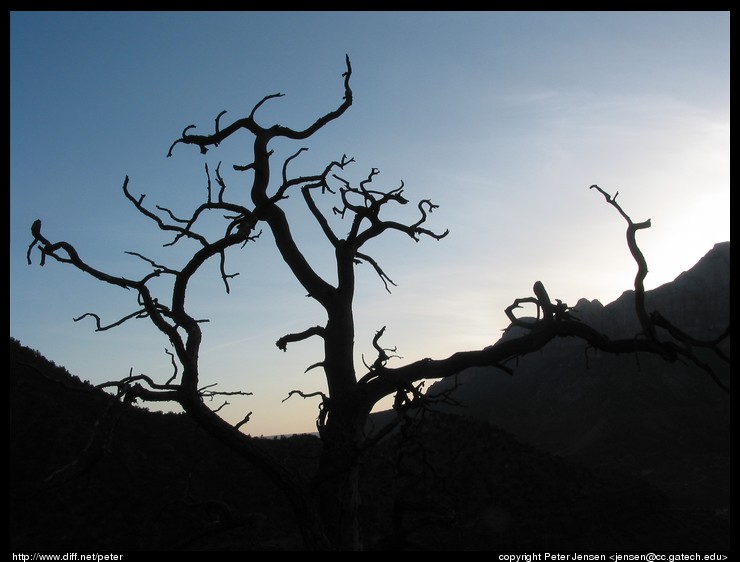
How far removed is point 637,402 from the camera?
55.2 m

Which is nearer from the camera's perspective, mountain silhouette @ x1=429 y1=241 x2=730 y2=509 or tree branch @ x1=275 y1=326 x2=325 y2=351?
tree branch @ x1=275 y1=326 x2=325 y2=351

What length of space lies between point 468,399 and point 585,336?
68.7 m

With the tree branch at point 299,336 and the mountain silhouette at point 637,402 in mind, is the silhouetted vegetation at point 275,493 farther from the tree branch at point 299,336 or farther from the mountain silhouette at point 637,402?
the tree branch at point 299,336

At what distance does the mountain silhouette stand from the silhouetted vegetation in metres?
6.72

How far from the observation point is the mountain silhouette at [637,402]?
41094 mm

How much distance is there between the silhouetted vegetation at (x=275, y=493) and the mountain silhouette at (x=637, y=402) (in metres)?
6.72

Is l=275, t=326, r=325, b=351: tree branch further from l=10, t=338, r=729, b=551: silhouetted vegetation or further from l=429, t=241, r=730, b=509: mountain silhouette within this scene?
l=429, t=241, r=730, b=509: mountain silhouette

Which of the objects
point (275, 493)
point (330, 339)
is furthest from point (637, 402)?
point (330, 339)

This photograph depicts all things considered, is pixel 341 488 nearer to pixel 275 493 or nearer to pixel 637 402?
pixel 275 493

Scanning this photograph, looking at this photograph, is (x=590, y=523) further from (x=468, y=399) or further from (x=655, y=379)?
(x=468, y=399)

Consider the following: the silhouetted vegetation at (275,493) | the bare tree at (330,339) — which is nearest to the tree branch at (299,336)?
the bare tree at (330,339)

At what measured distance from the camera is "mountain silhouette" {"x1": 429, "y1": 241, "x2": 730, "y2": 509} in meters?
41.1

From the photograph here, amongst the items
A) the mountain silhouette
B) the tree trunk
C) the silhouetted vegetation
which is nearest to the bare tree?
the tree trunk

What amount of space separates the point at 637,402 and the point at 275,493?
44749 mm
